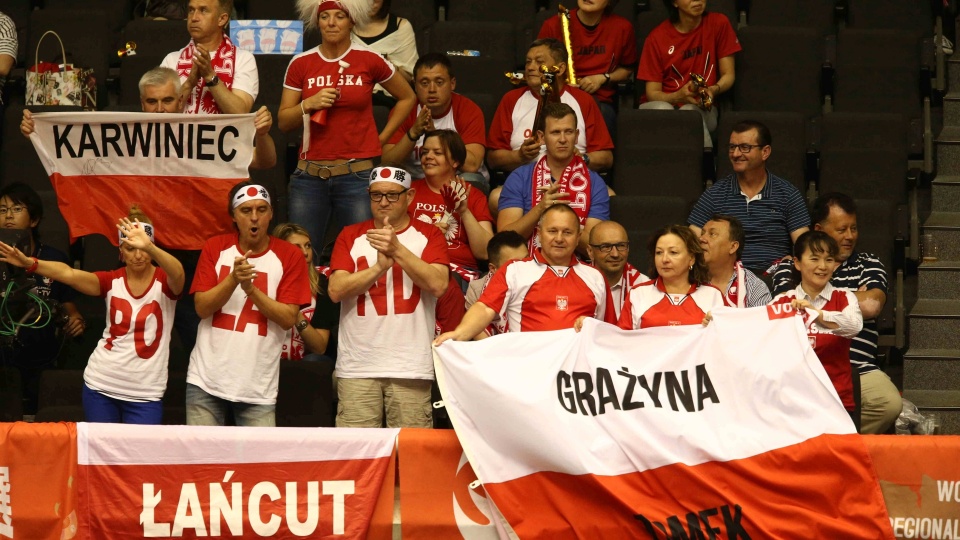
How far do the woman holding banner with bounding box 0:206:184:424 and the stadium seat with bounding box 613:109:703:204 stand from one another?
288 centimetres

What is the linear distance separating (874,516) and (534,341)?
60.5 inches

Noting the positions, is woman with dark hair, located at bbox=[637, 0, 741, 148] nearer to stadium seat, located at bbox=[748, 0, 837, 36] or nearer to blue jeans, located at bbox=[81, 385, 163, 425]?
stadium seat, located at bbox=[748, 0, 837, 36]

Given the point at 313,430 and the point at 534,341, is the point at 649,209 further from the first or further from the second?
the point at 313,430

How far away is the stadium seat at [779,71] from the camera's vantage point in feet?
26.7

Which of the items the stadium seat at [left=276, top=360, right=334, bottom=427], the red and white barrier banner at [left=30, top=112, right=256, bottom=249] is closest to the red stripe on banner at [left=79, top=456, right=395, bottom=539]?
the stadium seat at [left=276, top=360, right=334, bottom=427]

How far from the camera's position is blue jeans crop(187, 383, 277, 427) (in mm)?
5859

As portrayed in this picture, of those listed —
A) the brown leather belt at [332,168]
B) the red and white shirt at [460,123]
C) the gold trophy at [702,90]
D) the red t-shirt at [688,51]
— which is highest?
the red t-shirt at [688,51]

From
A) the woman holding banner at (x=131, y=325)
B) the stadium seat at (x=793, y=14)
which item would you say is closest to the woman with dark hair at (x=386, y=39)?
the woman holding banner at (x=131, y=325)

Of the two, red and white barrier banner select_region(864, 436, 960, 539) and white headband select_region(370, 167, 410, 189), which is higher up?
white headband select_region(370, 167, 410, 189)

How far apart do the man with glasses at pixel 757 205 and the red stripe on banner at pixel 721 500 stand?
1.80 meters

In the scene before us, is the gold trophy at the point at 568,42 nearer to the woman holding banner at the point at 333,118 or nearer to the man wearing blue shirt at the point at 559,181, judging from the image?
the man wearing blue shirt at the point at 559,181

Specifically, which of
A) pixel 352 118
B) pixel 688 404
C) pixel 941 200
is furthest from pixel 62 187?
pixel 941 200

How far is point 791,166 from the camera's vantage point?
25.1 ft

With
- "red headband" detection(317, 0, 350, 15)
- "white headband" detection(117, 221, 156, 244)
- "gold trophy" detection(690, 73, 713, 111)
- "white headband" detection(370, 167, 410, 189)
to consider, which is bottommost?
"white headband" detection(117, 221, 156, 244)
